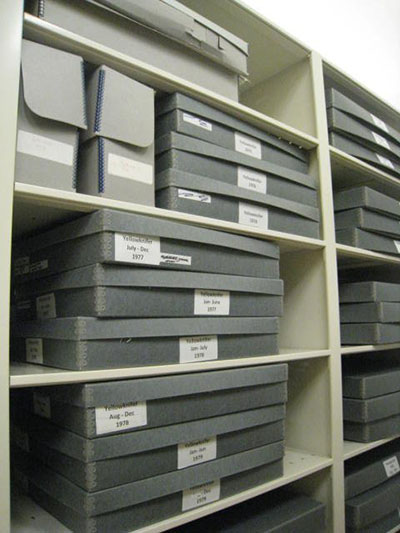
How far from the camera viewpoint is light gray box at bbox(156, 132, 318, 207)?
2.76 feet

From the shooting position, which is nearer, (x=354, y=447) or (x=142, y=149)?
(x=142, y=149)

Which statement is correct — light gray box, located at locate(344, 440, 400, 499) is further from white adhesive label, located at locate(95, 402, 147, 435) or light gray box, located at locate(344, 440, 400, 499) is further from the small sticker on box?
the small sticker on box

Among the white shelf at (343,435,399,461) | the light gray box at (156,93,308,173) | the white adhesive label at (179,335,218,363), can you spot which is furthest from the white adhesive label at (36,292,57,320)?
the white shelf at (343,435,399,461)

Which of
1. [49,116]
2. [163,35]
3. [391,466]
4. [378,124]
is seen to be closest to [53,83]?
[49,116]

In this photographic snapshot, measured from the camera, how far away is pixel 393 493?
1221 millimetres

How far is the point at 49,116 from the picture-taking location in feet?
2.15

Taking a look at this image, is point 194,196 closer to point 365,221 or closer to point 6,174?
point 6,174

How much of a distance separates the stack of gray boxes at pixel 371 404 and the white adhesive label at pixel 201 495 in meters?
0.54

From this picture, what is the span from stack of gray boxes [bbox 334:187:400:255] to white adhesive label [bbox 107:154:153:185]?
2.26 feet

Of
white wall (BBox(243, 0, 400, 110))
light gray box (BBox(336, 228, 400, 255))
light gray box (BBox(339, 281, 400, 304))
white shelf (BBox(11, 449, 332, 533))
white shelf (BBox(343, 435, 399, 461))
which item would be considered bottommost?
white shelf (BBox(343, 435, 399, 461))

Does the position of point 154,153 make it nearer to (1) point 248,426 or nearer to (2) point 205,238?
(2) point 205,238

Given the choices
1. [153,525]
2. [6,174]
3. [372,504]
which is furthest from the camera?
[372,504]

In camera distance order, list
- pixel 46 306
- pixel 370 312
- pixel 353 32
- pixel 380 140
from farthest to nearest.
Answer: pixel 353 32, pixel 380 140, pixel 370 312, pixel 46 306

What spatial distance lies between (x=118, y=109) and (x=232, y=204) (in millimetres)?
300
